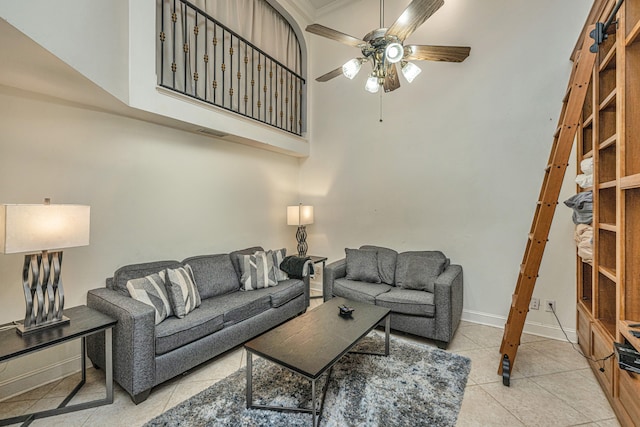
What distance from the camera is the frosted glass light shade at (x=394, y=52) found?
6.34ft

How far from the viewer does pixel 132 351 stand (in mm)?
1873

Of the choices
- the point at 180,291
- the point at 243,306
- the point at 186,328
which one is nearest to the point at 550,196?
the point at 243,306

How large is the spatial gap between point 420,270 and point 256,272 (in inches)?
74.2

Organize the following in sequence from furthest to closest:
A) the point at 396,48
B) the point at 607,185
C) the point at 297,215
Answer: the point at 297,215 → the point at 396,48 → the point at 607,185

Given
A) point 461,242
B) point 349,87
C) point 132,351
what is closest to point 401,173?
point 461,242

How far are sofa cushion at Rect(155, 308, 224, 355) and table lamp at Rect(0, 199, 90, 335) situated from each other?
2.05ft

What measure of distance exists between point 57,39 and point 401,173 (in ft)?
11.4

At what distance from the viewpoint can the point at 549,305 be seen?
2918 mm

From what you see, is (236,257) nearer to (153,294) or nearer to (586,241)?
(153,294)

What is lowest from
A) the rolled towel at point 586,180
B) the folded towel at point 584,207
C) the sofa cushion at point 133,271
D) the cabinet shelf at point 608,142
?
the sofa cushion at point 133,271

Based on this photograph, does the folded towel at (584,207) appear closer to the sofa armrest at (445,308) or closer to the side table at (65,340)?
the sofa armrest at (445,308)

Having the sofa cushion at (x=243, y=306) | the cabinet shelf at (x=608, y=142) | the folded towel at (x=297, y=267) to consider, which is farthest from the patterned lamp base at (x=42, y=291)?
the cabinet shelf at (x=608, y=142)

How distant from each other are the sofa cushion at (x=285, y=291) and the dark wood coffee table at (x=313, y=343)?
63cm

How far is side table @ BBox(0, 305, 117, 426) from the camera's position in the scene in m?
1.60
